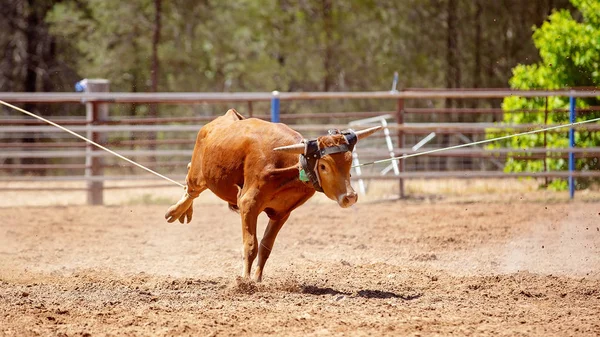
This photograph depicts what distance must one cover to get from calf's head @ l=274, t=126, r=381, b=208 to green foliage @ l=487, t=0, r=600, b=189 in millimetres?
7884

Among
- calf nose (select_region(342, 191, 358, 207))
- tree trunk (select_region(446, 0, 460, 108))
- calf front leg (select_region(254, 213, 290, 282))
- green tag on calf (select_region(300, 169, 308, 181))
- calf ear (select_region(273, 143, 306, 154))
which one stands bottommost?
calf front leg (select_region(254, 213, 290, 282))

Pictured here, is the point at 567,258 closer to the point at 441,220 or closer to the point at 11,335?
the point at 441,220

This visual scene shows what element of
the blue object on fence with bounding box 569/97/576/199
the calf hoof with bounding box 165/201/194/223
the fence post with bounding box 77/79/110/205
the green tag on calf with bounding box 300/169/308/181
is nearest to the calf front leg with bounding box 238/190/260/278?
the green tag on calf with bounding box 300/169/308/181

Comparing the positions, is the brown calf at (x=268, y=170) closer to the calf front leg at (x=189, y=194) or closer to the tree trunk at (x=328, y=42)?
the calf front leg at (x=189, y=194)

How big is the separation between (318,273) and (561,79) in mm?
8541

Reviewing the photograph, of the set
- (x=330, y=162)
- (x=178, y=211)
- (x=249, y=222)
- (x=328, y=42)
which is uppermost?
(x=328, y=42)

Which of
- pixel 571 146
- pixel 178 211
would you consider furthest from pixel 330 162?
pixel 571 146

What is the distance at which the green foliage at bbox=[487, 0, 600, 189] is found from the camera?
521 inches

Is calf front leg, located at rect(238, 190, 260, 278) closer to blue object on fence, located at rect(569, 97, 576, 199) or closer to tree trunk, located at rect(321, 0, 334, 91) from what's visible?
blue object on fence, located at rect(569, 97, 576, 199)

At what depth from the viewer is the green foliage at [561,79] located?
43.4 feet

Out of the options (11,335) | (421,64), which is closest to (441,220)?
(11,335)

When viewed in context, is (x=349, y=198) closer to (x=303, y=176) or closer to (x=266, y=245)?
(x=303, y=176)

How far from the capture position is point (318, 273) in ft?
22.6

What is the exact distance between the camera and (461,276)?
6758mm
